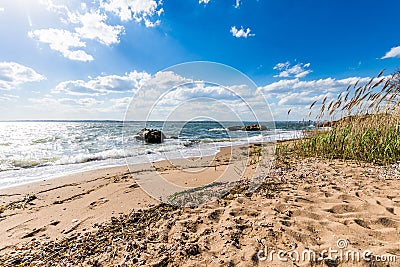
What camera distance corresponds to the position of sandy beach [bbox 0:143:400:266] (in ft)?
6.26

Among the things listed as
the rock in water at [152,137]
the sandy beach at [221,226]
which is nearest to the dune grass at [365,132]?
the sandy beach at [221,226]

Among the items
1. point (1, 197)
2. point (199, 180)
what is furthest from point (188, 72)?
point (1, 197)

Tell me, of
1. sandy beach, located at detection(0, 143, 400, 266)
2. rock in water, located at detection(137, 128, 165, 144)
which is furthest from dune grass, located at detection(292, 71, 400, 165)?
rock in water, located at detection(137, 128, 165, 144)

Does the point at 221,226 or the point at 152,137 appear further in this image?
the point at 152,137

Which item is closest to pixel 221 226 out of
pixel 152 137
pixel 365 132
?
pixel 365 132

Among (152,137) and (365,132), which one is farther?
(152,137)

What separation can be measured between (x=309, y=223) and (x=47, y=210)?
4.04m

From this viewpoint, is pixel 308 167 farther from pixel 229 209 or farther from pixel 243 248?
pixel 243 248

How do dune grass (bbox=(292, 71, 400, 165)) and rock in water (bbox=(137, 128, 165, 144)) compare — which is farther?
rock in water (bbox=(137, 128, 165, 144))

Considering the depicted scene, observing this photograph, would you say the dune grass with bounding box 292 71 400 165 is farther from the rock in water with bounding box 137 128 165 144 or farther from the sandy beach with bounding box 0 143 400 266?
the rock in water with bounding box 137 128 165 144

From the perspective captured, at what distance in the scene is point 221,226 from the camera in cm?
238

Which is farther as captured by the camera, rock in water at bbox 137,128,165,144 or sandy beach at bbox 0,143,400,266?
rock in water at bbox 137,128,165,144

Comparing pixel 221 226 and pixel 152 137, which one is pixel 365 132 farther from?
pixel 152 137

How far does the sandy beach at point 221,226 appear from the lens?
1.91m
